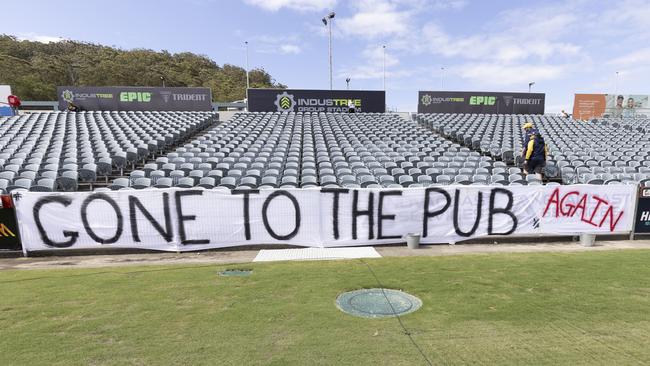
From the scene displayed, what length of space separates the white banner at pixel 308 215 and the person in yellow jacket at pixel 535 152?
8.82 ft

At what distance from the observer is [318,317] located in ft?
13.9

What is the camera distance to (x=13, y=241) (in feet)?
23.5

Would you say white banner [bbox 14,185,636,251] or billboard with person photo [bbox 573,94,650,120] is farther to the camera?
billboard with person photo [bbox 573,94,650,120]

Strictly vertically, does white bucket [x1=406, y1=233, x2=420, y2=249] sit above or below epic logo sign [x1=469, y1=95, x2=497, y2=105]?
below

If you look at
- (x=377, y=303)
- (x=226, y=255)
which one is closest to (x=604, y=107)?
(x=377, y=303)

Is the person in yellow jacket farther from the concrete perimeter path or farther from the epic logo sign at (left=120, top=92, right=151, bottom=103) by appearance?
the epic logo sign at (left=120, top=92, right=151, bottom=103)

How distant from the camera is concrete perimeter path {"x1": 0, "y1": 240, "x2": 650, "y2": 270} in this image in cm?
680

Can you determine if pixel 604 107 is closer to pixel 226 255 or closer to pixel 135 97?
pixel 226 255

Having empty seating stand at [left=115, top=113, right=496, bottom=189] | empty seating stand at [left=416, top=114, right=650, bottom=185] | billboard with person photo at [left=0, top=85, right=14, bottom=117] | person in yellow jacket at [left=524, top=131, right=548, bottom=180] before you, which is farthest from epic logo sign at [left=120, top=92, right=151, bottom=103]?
person in yellow jacket at [left=524, top=131, right=548, bottom=180]

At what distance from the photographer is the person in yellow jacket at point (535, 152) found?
1060 centimetres

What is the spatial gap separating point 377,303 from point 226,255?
3.88m

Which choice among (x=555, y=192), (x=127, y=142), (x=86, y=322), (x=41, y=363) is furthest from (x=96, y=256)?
(x=555, y=192)

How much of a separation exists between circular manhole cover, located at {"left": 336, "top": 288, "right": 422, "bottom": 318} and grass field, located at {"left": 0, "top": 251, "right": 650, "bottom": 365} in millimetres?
152

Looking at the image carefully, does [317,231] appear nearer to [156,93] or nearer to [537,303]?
[537,303]
